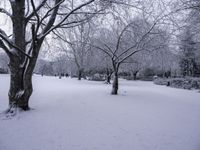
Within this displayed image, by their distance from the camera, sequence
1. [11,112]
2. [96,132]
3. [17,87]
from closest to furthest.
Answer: [96,132] → [11,112] → [17,87]

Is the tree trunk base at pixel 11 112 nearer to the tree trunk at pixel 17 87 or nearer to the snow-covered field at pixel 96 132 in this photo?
the tree trunk at pixel 17 87

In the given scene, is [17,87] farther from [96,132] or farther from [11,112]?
[96,132]

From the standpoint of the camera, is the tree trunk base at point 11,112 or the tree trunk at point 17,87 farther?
the tree trunk at point 17,87

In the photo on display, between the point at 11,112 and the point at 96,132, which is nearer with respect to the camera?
the point at 96,132

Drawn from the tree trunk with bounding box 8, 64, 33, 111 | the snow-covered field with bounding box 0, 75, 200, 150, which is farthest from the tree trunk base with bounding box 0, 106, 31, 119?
the snow-covered field with bounding box 0, 75, 200, 150

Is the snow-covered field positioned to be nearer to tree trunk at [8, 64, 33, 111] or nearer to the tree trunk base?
the tree trunk base

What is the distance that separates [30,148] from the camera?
11.0ft

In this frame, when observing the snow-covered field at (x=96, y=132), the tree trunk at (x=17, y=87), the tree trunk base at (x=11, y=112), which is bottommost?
the snow-covered field at (x=96, y=132)

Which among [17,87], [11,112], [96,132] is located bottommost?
[96,132]

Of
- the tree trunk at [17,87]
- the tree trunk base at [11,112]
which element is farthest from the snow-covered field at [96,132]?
the tree trunk at [17,87]

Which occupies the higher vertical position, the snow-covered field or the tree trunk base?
the tree trunk base

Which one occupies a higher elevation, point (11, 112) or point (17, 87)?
point (17, 87)

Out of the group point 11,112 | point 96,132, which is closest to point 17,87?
point 11,112

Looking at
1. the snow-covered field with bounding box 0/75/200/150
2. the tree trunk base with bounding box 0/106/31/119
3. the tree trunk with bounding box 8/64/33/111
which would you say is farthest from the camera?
the tree trunk with bounding box 8/64/33/111
